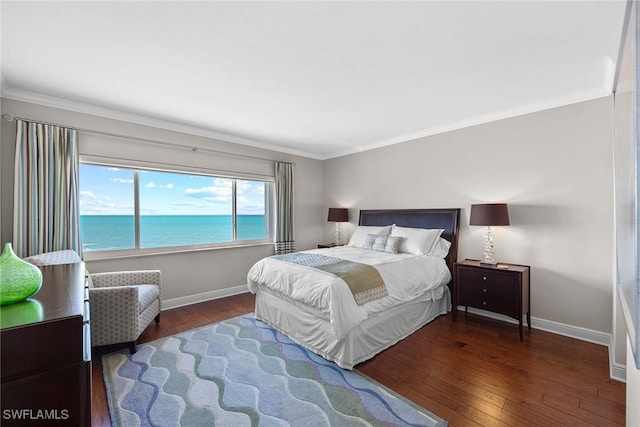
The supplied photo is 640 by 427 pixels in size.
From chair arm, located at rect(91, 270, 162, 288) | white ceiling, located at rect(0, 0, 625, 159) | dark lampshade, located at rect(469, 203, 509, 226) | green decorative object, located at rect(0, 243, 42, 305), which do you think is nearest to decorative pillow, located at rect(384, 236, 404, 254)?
dark lampshade, located at rect(469, 203, 509, 226)

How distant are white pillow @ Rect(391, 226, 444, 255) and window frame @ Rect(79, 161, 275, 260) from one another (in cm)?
234

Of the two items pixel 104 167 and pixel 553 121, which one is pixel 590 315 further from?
pixel 104 167

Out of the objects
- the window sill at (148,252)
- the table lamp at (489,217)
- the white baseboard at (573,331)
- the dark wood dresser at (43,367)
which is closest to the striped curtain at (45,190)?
the window sill at (148,252)

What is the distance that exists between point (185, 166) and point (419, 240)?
339 centimetres

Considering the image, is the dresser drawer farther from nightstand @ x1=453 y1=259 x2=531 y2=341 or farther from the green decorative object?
the green decorative object

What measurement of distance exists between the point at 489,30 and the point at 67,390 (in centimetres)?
288

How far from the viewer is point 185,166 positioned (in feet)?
12.8

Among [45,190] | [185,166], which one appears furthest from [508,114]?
[45,190]

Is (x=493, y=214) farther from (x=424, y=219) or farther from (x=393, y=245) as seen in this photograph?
(x=393, y=245)

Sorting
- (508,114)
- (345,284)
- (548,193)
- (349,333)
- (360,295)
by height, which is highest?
(508,114)

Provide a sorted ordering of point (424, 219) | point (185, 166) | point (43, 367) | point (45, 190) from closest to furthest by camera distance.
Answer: point (43, 367) → point (45, 190) → point (185, 166) → point (424, 219)

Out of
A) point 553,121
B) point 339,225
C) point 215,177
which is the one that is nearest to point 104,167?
point 215,177

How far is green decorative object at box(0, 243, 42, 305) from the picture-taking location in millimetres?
1099

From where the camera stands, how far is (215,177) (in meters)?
4.29
